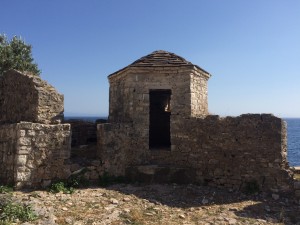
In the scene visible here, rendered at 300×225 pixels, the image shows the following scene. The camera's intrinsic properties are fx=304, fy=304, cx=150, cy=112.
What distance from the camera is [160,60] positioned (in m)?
10.5

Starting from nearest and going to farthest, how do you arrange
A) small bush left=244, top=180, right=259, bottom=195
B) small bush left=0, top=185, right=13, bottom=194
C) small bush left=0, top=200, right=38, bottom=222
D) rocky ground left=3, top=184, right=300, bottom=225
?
1. small bush left=0, top=200, right=38, bottom=222
2. rocky ground left=3, top=184, right=300, bottom=225
3. small bush left=0, top=185, right=13, bottom=194
4. small bush left=244, top=180, right=259, bottom=195

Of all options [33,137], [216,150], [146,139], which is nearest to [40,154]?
[33,137]

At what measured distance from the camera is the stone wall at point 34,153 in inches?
323

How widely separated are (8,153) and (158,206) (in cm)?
436

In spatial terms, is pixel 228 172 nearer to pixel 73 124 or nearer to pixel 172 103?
pixel 172 103

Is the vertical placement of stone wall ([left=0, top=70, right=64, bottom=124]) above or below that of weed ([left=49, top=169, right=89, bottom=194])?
above

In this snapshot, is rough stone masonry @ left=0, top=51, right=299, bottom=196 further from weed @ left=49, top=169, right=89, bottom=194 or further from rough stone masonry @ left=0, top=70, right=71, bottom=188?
weed @ left=49, top=169, right=89, bottom=194

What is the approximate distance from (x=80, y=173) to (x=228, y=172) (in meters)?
4.50

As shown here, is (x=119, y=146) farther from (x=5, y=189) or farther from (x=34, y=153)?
(x=5, y=189)

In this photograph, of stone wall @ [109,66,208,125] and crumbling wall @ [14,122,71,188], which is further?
stone wall @ [109,66,208,125]

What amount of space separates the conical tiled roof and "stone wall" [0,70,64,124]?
275cm

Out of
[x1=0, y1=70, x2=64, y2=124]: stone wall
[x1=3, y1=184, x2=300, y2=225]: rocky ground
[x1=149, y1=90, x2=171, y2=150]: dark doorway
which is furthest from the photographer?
[x1=149, y1=90, x2=171, y2=150]: dark doorway

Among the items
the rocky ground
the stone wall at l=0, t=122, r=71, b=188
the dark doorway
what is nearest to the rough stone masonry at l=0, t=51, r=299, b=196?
the stone wall at l=0, t=122, r=71, b=188

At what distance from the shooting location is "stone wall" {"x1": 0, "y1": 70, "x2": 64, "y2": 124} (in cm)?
→ 887
